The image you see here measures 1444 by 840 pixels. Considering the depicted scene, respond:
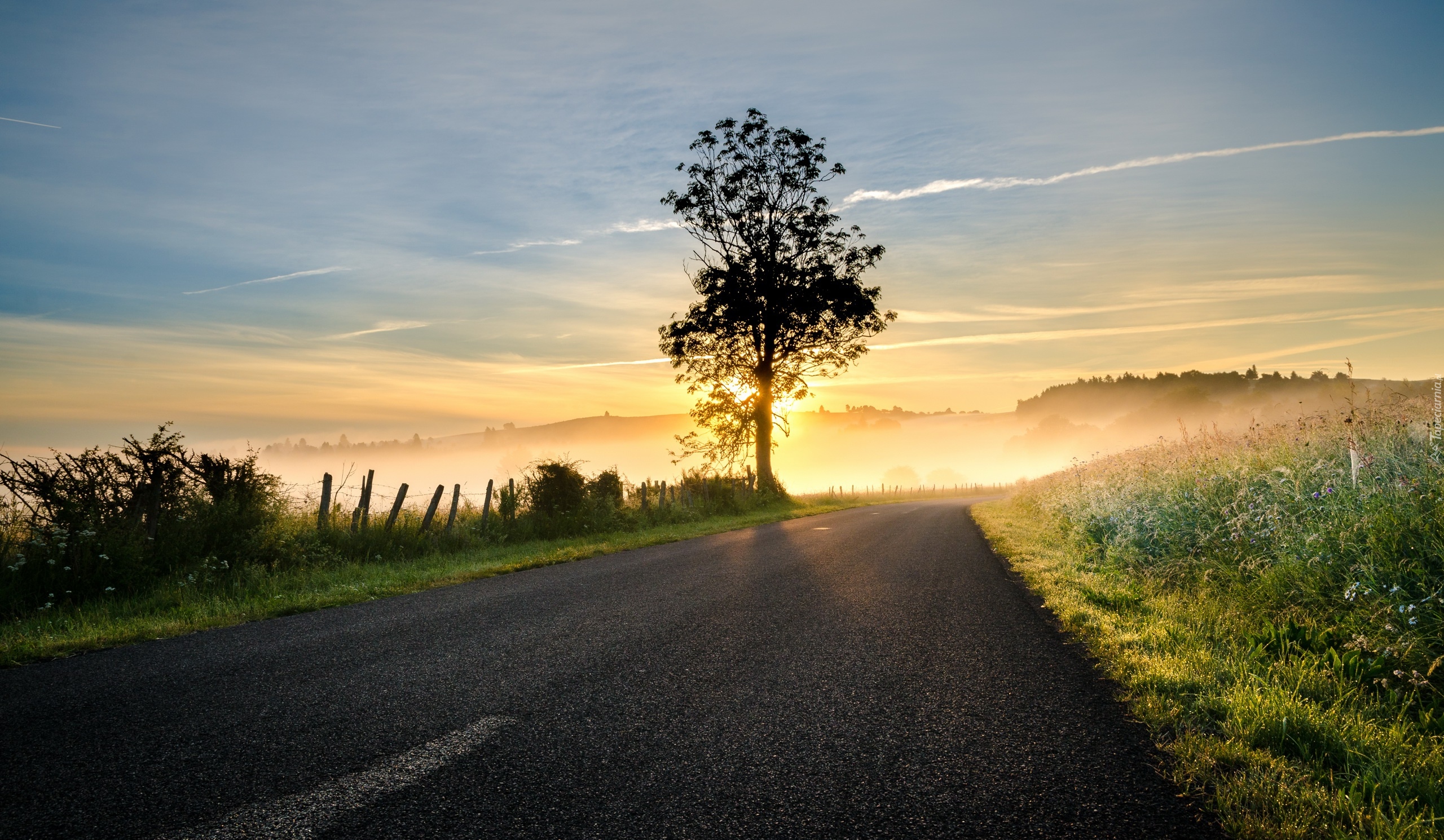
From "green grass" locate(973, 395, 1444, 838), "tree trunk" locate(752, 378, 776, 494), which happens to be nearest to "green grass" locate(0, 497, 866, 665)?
"green grass" locate(973, 395, 1444, 838)

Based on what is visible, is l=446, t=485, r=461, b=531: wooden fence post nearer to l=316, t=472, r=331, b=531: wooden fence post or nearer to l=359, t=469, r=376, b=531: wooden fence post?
l=359, t=469, r=376, b=531: wooden fence post

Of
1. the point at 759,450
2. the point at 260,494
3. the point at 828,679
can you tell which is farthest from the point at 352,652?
the point at 759,450

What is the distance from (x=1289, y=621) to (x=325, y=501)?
46.4 feet

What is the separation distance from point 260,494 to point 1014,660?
12.0 m

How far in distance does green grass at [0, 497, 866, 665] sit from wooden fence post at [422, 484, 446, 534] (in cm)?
82

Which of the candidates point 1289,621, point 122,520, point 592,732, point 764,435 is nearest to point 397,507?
point 122,520

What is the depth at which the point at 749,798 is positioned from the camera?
10.8 feet

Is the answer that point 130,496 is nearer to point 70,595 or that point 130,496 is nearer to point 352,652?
point 70,595

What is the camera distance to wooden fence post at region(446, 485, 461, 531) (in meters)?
15.0

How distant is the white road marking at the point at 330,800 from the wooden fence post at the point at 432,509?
1131 cm

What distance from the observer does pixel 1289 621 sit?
18.0 feet

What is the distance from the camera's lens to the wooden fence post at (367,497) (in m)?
13.5

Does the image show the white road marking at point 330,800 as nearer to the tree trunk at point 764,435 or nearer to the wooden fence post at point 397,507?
the wooden fence post at point 397,507

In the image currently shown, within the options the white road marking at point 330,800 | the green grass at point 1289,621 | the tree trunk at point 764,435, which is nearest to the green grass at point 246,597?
the white road marking at point 330,800
